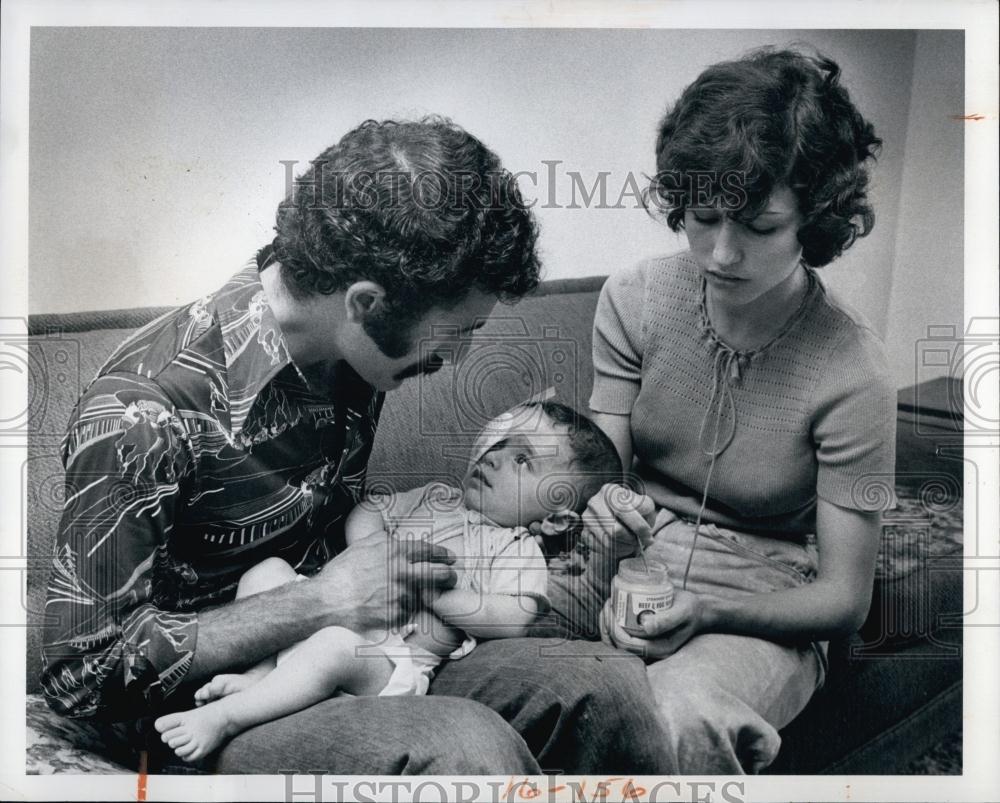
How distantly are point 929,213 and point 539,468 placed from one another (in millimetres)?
889

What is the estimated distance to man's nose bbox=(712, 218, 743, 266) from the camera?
5.97ft

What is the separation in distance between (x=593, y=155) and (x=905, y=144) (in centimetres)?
59

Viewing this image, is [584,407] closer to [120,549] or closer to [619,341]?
[619,341]

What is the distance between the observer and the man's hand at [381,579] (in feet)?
5.95

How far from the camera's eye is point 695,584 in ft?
6.05

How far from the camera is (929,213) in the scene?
191cm

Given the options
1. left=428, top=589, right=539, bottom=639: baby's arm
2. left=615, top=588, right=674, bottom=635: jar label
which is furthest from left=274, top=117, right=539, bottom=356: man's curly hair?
left=615, top=588, right=674, bottom=635: jar label

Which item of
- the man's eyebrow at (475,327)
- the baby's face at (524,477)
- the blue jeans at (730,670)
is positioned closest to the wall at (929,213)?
the blue jeans at (730,670)

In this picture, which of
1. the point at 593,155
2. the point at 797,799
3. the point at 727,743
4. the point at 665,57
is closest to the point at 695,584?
the point at 727,743

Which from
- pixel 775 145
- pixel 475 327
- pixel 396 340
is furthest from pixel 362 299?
pixel 775 145


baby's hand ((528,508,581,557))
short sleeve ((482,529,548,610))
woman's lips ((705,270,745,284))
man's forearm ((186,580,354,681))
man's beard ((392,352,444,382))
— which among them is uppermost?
woman's lips ((705,270,745,284))

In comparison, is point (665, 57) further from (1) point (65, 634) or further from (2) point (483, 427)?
(1) point (65, 634)

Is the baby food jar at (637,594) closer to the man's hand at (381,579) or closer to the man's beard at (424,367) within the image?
the man's hand at (381,579)

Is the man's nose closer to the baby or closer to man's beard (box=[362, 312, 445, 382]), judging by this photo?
the baby
